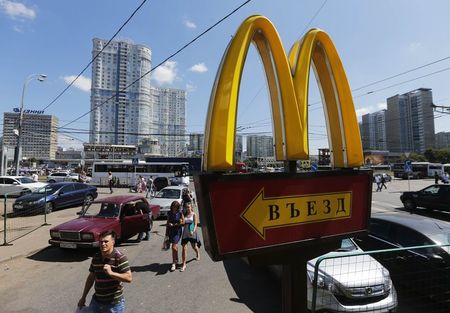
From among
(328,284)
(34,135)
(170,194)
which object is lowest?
(328,284)

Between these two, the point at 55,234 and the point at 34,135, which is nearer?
the point at 55,234

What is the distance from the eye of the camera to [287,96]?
2.49 metres

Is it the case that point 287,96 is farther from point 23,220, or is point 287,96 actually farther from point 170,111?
point 170,111

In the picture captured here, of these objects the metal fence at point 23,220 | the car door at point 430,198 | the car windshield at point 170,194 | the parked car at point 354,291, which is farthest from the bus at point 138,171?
the parked car at point 354,291

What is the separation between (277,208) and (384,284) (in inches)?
141

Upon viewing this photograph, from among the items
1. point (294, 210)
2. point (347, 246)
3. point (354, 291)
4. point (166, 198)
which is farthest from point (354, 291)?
point (166, 198)

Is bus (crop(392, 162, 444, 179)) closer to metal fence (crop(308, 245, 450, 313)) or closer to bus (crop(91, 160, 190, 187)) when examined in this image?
bus (crop(91, 160, 190, 187))

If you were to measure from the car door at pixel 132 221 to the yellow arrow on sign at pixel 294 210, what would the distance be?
836 centimetres

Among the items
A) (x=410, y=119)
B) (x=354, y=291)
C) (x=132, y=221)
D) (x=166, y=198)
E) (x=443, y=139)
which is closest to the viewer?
(x=354, y=291)

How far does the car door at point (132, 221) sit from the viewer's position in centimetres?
1004

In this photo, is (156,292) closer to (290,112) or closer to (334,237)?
(334,237)

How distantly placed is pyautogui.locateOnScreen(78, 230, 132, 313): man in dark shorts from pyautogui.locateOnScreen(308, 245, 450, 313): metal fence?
2.38 m

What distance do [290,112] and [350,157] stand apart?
2.22ft

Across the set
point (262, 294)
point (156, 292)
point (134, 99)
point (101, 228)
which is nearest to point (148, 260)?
point (101, 228)
